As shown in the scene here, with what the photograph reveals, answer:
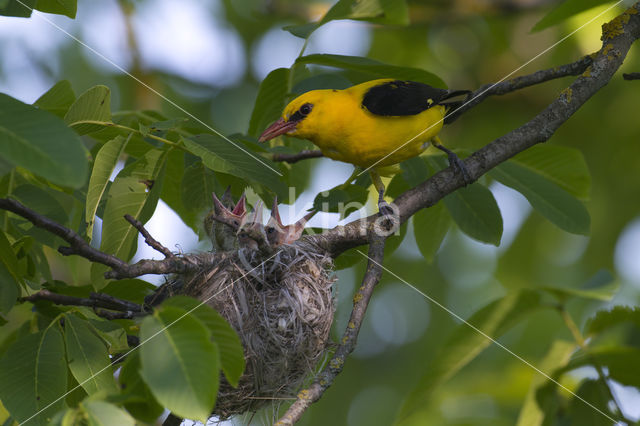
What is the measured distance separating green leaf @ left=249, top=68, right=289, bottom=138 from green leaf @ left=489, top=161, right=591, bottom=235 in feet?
4.51

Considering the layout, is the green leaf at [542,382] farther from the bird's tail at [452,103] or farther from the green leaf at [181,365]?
the bird's tail at [452,103]

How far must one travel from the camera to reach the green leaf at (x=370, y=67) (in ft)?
10.4

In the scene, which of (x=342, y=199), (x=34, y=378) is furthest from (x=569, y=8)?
(x=34, y=378)

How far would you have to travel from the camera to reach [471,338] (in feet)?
8.27

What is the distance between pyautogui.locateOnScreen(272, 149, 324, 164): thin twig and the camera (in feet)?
12.3

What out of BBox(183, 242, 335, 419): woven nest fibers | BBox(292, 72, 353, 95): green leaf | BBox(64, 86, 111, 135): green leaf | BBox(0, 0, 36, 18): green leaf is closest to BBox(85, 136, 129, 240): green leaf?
BBox(64, 86, 111, 135): green leaf

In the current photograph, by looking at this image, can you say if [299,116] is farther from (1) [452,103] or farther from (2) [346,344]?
(2) [346,344]

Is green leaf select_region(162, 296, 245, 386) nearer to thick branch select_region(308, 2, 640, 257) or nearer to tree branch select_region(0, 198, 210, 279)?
tree branch select_region(0, 198, 210, 279)

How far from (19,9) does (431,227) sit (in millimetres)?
2483

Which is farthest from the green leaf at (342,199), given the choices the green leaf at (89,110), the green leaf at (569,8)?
the green leaf at (569,8)

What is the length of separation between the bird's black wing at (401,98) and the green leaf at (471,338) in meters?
1.52

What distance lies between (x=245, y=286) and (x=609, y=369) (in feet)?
5.84

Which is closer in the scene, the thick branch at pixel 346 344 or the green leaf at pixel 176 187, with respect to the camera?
the thick branch at pixel 346 344

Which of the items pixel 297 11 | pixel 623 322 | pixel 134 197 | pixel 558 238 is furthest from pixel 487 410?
pixel 297 11
